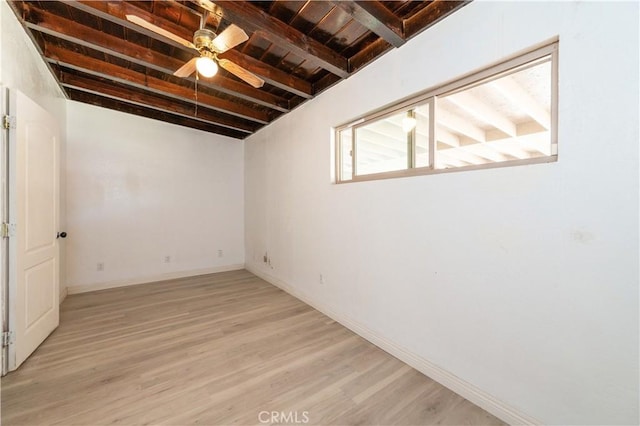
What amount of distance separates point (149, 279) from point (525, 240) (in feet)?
16.8

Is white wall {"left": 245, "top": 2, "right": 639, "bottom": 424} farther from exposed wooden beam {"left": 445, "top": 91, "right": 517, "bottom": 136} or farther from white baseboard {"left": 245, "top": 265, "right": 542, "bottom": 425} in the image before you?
exposed wooden beam {"left": 445, "top": 91, "right": 517, "bottom": 136}

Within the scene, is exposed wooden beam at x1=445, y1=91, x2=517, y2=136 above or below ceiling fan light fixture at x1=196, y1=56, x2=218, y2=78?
below

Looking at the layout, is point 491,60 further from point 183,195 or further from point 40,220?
point 183,195

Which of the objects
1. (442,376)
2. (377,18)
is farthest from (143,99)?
(442,376)

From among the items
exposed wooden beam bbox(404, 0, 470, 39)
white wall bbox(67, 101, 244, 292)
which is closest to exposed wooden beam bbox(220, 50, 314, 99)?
exposed wooden beam bbox(404, 0, 470, 39)

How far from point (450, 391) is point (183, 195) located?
4.77 metres

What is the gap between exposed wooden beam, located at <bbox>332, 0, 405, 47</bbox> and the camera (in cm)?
169

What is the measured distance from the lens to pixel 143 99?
3.40 m

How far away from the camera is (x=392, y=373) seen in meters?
1.88

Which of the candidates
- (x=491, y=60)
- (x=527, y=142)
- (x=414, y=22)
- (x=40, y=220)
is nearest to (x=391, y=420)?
(x=527, y=142)

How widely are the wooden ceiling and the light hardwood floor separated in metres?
2.75

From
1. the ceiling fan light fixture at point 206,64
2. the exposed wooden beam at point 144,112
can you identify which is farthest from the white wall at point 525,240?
the exposed wooden beam at point 144,112

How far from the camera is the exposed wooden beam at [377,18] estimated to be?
1688mm

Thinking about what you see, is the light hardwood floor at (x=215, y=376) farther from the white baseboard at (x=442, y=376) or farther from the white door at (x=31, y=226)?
the white door at (x=31, y=226)
